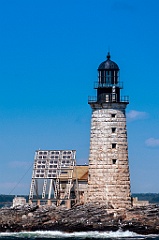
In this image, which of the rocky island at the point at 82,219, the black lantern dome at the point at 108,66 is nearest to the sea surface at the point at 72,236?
the rocky island at the point at 82,219

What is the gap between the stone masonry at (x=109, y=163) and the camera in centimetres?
6856

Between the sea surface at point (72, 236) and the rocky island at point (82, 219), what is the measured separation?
469 mm

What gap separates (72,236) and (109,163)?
23.2ft

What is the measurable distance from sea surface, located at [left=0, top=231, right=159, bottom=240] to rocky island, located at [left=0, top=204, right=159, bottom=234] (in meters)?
0.47

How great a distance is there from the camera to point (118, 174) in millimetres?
68688

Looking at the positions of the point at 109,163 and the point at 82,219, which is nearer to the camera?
the point at 82,219

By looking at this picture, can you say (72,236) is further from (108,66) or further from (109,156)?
(108,66)

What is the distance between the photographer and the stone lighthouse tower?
2699 inches

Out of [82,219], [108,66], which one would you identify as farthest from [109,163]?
[108,66]

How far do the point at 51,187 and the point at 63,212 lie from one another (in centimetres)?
504

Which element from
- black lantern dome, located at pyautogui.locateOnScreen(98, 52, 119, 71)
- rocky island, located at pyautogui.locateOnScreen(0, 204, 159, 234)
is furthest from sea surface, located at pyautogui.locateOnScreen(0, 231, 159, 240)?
black lantern dome, located at pyautogui.locateOnScreen(98, 52, 119, 71)

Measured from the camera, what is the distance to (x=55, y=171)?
7050 cm

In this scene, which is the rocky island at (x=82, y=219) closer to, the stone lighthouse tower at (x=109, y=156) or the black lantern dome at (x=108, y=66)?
the stone lighthouse tower at (x=109, y=156)

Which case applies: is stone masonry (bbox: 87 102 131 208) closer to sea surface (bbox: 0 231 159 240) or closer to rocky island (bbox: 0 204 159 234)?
rocky island (bbox: 0 204 159 234)
